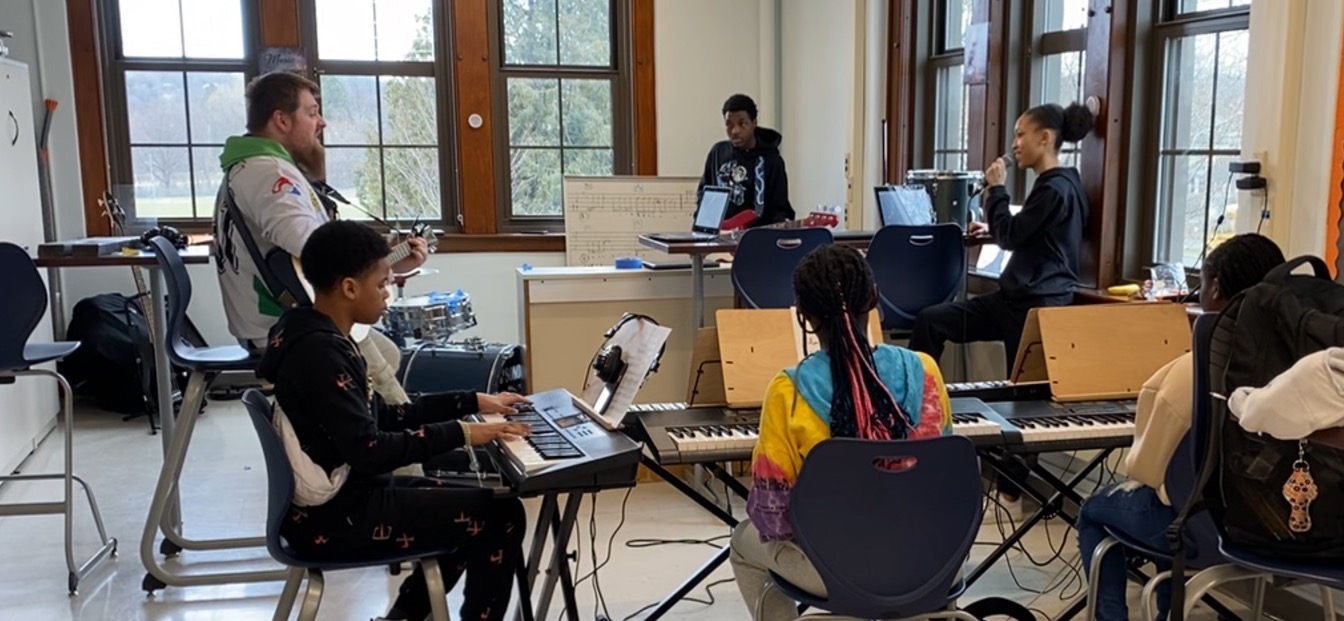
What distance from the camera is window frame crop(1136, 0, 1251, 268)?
3363mm

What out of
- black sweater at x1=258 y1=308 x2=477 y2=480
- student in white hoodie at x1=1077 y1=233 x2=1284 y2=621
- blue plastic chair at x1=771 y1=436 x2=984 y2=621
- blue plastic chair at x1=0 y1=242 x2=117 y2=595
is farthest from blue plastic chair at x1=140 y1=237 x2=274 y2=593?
student in white hoodie at x1=1077 y1=233 x2=1284 y2=621

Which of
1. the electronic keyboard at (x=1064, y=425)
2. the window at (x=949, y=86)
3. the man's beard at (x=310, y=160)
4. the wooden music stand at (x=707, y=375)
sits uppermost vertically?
the window at (x=949, y=86)

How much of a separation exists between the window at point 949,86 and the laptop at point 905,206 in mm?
832

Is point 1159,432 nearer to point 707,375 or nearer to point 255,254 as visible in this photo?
point 707,375

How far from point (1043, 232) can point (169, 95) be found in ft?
15.3

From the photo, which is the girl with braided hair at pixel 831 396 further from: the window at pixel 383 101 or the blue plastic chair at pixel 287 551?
the window at pixel 383 101

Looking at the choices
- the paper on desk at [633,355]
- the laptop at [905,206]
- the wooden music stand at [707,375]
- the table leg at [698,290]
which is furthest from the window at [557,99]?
the paper on desk at [633,355]

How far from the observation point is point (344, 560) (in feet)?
6.75

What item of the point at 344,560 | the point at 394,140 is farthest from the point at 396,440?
Answer: the point at 394,140

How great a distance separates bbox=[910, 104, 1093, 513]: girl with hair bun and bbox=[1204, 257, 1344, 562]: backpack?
1605mm

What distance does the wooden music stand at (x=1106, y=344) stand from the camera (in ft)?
8.63

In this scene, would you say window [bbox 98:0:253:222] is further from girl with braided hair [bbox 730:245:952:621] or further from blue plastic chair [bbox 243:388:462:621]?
girl with braided hair [bbox 730:245:952:621]

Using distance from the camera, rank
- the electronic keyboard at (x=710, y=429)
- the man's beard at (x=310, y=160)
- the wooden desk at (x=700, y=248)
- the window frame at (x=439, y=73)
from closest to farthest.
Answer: the electronic keyboard at (x=710, y=429) → the man's beard at (x=310, y=160) → the wooden desk at (x=700, y=248) → the window frame at (x=439, y=73)

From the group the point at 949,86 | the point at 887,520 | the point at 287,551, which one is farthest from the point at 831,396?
the point at 949,86
